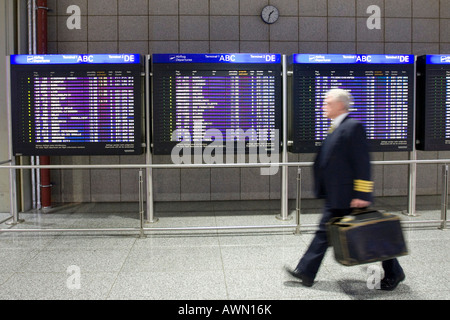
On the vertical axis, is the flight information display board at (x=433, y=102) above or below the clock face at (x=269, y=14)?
below

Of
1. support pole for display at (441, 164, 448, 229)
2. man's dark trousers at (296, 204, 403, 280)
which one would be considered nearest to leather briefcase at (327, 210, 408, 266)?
man's dark trousers at (296, 204, 403, 280)

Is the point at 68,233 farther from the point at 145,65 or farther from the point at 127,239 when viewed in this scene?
the point at 145,65

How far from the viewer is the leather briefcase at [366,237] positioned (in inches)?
113

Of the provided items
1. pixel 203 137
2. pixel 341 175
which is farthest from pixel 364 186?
pixel 203 137

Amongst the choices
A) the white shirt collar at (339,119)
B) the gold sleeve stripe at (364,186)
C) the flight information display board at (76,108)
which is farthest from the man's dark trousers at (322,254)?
the flight information display board at (76,108)

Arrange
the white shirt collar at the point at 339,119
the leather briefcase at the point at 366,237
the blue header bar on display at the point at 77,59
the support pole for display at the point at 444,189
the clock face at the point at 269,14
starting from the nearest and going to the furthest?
the leather briefcase at the point at 366,237
the white shirt collar at the point at 339,119
the support pole for display at the point at 444,189
the blue header bar on display at the point at 77,59
the clock face at the point at 269,14

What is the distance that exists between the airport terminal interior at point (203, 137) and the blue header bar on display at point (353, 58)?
0.06ft

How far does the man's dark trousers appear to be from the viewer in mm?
3127

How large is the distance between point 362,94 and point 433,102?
1.02 metres

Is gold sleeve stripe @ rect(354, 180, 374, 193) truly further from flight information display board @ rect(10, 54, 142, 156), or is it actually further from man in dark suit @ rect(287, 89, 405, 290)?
flight information display board @ rect(10, 54, 142, 156)

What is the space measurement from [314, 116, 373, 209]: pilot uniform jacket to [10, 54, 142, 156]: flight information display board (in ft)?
10.0

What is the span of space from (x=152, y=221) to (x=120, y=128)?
1343mm

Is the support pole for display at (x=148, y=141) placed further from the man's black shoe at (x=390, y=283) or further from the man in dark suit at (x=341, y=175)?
the man's black shoe at (x=390, y=283)
